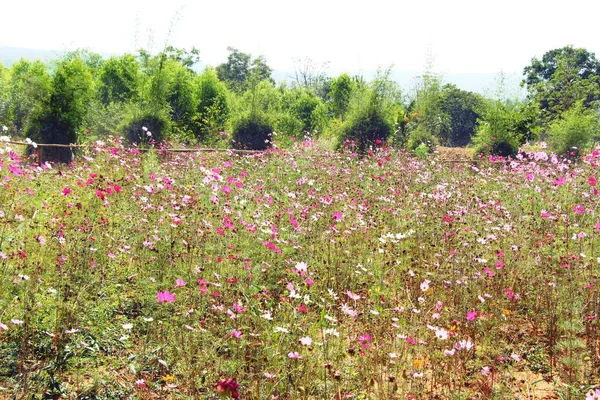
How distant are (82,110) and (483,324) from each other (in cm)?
1335

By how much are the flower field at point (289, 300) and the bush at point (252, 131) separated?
28.9 ft

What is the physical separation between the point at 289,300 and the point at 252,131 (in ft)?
38.3

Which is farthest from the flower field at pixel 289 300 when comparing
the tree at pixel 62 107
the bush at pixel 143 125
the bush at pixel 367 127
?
the tree at pixel 62 107

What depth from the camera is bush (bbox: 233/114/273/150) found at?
14891mm

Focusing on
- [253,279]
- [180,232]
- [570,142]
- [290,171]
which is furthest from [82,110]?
[570,142]

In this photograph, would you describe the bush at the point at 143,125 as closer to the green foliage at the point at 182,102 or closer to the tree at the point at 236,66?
the green foliage at the point at 182,102

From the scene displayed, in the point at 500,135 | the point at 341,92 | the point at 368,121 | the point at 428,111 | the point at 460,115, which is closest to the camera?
the point at 368,121

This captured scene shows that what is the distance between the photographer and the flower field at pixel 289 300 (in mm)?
2855

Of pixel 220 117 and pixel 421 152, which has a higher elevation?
pixel 220 117

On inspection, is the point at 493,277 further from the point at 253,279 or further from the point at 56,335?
the point at 56,335

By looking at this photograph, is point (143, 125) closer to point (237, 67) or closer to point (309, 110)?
point (309, 110)

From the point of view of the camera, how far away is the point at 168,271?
3758mm

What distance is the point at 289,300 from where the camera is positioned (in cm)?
362

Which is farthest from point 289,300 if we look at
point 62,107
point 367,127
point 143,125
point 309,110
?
point 309,110
